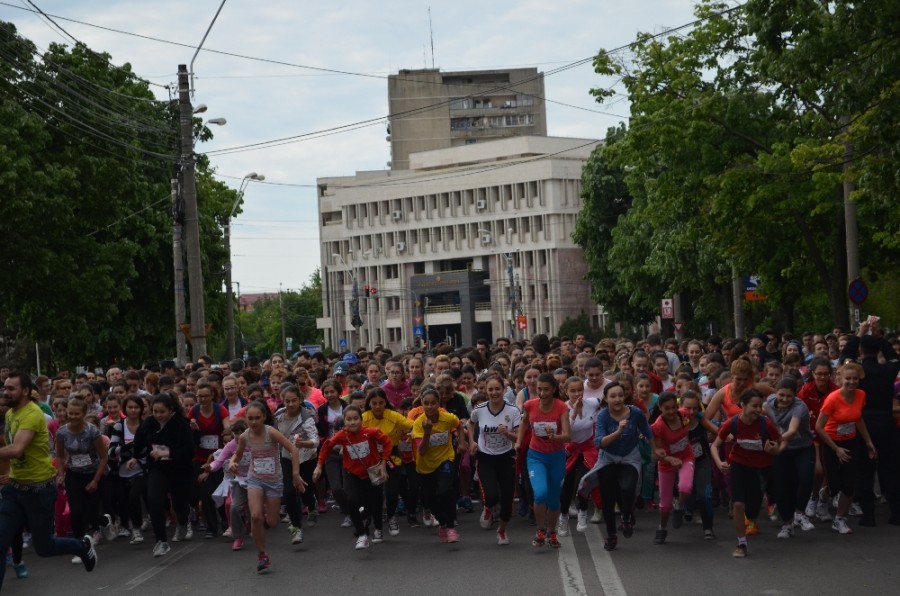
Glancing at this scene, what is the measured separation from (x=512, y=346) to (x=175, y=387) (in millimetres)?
8685

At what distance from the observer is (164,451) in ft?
50.4

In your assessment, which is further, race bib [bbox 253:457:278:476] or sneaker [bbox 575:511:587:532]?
sneaker [bbox 575:511:587:532]

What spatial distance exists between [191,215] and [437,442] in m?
15.0

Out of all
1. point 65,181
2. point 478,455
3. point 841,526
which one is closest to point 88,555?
point 478,455

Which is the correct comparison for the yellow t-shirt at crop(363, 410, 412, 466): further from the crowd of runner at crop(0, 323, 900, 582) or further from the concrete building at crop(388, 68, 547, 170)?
the concrete building at crop(388, 68, 547, 170)

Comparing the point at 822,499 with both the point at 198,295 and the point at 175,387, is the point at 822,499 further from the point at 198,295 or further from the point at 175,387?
the point at 198,295

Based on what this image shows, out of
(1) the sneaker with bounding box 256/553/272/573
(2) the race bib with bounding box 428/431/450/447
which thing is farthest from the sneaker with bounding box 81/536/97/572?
(2) the race bib with bounding box 428/431/450/447

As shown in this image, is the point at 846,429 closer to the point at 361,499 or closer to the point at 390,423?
the point at 390,423

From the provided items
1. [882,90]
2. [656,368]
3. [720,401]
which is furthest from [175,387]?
[882,90]

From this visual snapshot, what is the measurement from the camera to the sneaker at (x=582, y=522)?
15211 mm

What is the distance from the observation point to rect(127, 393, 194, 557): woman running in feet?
50.0

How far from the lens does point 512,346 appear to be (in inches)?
1038

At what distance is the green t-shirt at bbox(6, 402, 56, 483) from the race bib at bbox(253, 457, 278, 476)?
2048mm

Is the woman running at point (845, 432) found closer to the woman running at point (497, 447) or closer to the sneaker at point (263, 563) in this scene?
the woman running at point (497, 447)
